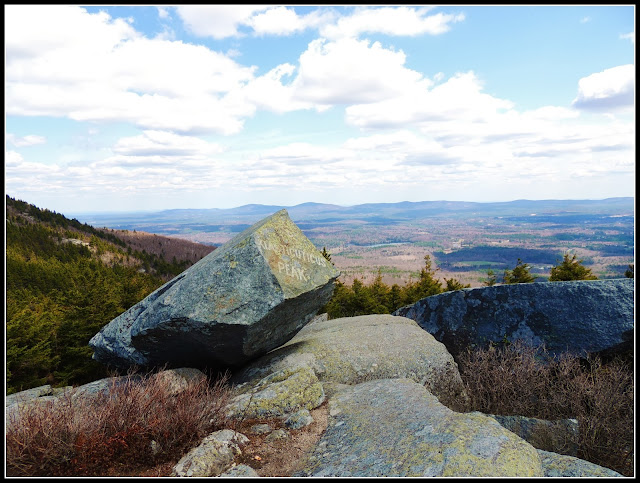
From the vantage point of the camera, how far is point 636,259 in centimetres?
646

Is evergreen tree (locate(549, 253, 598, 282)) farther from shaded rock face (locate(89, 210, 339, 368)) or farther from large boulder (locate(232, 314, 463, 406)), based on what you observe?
shaded rock face (locate(89, 210, 339, 368))

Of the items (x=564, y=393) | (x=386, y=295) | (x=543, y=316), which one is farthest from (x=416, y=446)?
(x=386, y=295)

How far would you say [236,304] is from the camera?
9.26 metres

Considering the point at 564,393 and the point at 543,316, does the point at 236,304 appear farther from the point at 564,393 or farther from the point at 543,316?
the point at 543,316

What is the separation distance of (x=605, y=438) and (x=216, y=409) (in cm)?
950

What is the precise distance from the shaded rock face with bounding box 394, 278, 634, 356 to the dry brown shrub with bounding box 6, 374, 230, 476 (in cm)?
1141

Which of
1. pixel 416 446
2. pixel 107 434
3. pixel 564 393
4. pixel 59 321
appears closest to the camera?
pixel 107 434

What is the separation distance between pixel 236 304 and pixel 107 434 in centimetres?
424

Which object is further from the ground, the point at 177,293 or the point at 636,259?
the point at 636,259

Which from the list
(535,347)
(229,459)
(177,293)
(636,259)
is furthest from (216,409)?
(535,347)

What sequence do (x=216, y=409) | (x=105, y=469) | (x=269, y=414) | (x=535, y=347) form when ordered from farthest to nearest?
(x=535, y=347), (x=269, y=414), (x=216, y=409), (x=105, y=469)

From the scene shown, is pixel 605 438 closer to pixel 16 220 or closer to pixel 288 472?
pixel 288 472

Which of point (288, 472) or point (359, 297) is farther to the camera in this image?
point (359, 297)

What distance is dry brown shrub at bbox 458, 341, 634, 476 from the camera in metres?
8.89
